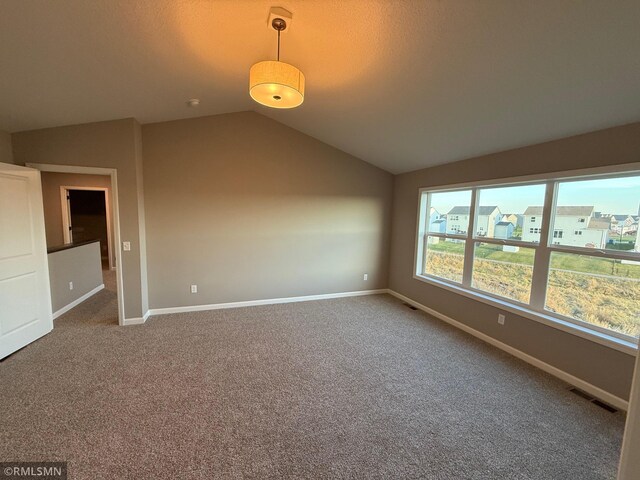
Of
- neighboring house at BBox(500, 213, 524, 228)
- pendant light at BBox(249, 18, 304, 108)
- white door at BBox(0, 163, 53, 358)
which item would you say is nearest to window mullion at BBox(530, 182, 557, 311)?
neighboring house at BBox(500, 213, 524, 228)

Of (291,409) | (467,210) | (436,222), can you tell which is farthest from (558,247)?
(291,409)

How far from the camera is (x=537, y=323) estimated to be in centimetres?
286

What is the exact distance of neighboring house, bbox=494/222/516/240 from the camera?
3215 mm

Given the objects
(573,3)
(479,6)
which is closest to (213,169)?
(479,6)

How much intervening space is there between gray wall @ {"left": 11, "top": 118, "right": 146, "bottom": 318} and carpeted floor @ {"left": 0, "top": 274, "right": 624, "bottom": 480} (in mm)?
755

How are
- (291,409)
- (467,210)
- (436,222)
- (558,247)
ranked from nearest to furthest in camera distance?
1. (291,409)
2. (558,247)
3. (467,210)
4. (436,222)

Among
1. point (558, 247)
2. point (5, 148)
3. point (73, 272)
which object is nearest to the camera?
point (558, 247)

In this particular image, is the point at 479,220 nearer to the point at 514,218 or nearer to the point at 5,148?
the point at 514,218

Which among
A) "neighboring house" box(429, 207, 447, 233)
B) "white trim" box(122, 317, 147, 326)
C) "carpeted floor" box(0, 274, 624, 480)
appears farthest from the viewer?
"neighboring house" box(429, 207, 447, 233)

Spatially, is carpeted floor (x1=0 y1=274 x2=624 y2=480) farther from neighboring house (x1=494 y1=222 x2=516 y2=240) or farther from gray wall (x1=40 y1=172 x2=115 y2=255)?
gray wall (x1=40 y1=172 x2=115 y2=255)

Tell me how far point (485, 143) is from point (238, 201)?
3419mm

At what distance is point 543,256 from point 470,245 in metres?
0.90

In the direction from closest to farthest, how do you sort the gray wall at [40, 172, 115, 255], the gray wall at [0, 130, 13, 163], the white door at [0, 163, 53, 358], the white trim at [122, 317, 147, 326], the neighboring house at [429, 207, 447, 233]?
1. the white door at [0, 163, 53, 358]
2. the gray wall at [0, 130, 13, 163]
3. the white trim at [122, 317, 147, 326]
4. the neighboring house at [429, 207, 447, 233]
5. the gray wall at [40, 172, 115, 255]

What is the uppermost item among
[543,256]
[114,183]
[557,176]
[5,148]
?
[5,148]
